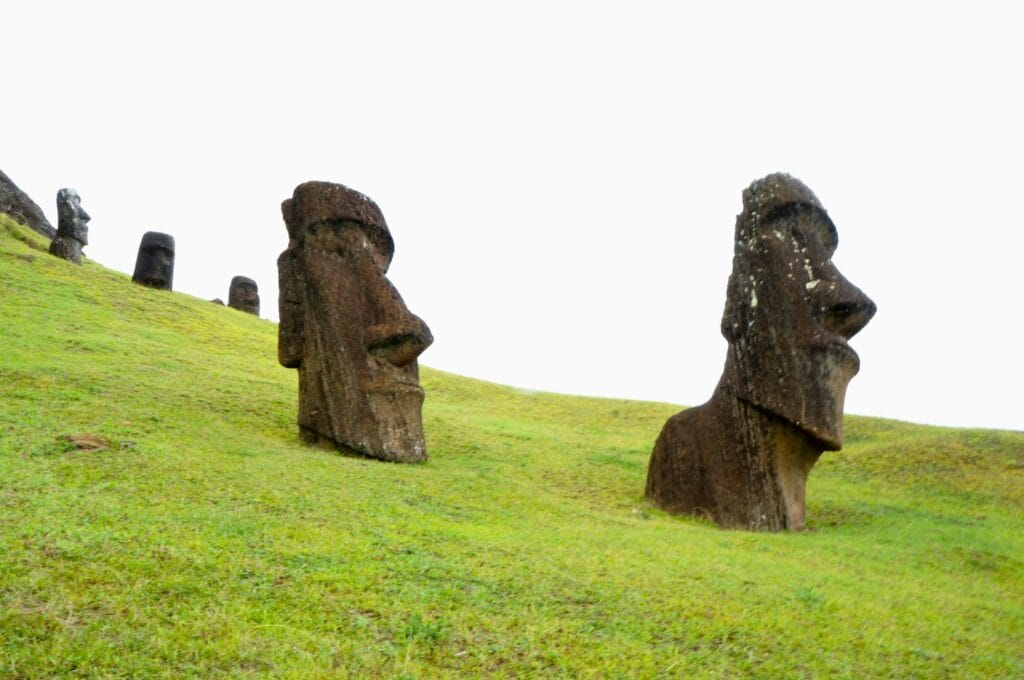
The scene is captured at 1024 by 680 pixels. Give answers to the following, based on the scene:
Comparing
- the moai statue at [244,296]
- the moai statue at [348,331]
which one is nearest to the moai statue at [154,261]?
the moai statue at [244,296]

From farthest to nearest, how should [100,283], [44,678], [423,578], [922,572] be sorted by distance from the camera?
[100,283] → [922,572] → [423,578] → [44,678]

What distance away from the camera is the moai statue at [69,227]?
1084 inches

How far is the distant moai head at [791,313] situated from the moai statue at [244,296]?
26.7 m

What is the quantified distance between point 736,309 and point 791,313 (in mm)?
783

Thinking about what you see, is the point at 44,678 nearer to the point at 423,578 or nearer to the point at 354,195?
the point at 423,578

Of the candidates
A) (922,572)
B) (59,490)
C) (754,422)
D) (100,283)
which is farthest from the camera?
(100,283)

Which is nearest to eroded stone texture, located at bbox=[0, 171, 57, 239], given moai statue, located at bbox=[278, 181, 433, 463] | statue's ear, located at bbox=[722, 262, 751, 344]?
moai statue, located at bbox=[278, 181, 433, 463]

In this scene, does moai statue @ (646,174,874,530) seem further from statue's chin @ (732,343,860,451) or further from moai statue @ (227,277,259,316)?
moai statue @ (227,277,259,316)

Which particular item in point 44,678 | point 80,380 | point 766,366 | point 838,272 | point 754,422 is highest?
point 838,272

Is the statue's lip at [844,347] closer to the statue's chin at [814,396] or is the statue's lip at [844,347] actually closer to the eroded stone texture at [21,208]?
the statue's chin at [814,396]

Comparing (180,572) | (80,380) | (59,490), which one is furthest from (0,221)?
(180,572)

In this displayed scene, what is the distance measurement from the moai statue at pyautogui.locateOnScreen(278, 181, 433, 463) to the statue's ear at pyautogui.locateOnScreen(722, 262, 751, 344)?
409 cm

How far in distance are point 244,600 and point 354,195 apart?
8.48m

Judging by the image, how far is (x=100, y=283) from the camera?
82.0ft
